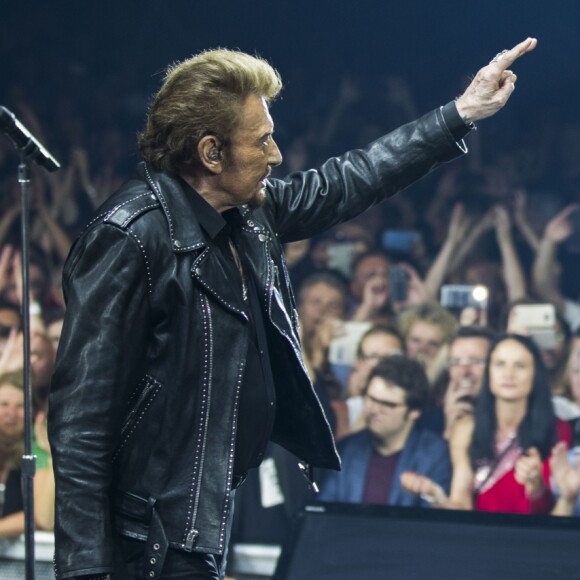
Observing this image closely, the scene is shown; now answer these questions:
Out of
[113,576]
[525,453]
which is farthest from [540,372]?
[113,576]

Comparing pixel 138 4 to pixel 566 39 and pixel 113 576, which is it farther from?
pixel 113 576

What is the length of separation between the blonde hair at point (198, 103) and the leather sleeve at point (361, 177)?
25 centimetres

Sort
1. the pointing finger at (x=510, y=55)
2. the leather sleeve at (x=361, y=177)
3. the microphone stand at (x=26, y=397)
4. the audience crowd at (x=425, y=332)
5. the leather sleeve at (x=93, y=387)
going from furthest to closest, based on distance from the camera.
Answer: the audience crowd at (x=425, y=332) < the microphone stand at (x=26, y=397) < the leather sleeve at (x=361, y=177) < the pointing finger at (x=510, y=55) < the leather sleeve at (x=93, y=387)

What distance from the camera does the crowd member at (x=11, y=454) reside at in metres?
3.28

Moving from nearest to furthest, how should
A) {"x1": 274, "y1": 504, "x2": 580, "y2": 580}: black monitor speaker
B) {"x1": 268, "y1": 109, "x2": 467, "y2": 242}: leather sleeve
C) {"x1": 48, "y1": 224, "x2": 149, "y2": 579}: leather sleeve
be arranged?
{"x1": 48, "y1": 224, "x2": 149, "y2": 579}: leather sleeve
{"x1": 268, "y1": 109, "x2": 467, "y2": 242}: leather sleeve
{"x1": 274, "y1": 504, "x2": 580, "y2": 580}: black monitor speaker

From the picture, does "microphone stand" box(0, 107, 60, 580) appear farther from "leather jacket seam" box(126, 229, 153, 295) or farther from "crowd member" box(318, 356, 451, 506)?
"crowd member" box(318, 356, 451, 506)

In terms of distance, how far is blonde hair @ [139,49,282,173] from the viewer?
1322 millimetres

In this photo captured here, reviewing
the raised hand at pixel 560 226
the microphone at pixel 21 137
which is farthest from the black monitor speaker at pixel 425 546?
the microphone at pixel 21 137

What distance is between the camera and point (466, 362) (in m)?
3.25

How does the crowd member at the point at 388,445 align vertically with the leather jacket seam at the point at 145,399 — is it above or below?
below

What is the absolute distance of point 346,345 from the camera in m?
3.36

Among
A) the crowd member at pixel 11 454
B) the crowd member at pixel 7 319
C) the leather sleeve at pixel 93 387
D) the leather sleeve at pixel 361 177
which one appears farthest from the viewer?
the crowd member at pixel 7 319

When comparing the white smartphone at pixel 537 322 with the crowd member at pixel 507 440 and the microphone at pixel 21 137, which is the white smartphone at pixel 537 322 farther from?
the microphone at pixel 21 137

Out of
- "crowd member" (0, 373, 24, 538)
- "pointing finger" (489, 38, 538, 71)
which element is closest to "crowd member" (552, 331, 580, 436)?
"crowd member" (0, 373, 24, 538)
